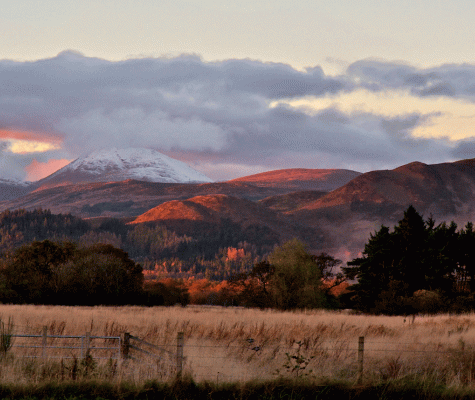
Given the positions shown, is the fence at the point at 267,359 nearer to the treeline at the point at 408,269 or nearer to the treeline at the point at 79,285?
the treeline at the point at 408,269

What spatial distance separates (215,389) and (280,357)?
5642mm

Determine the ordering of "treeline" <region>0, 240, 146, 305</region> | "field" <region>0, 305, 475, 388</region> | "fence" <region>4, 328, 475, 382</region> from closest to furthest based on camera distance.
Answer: "field" <region>0, 305, 475, 388</region>, "fence" <region>4, 328, 475, 382</region>, "treeline" <region>0, 240, 146, 305</region>

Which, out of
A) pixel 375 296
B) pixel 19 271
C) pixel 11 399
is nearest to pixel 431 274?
pixel 375 296

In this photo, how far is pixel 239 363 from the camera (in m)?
19.7

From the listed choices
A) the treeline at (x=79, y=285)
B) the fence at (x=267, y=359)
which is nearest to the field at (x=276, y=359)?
the fence at (x=267, y=359)

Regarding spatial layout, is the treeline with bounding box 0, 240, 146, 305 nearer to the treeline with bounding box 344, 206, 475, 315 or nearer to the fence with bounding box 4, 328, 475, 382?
the treeline with bounding box 344, 206, 475, 315

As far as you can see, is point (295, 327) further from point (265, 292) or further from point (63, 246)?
point (63, 246)

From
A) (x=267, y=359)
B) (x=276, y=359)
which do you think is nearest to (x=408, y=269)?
(x=276, y=359)

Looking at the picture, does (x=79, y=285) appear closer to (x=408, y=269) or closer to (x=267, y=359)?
(x=408, y=269)

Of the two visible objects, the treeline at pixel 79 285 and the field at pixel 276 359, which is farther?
the treeline at pixel 79 285

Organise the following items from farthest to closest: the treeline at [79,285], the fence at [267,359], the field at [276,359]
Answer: the treeline at [79,285], the fence at [267,359], the field at [276,359]

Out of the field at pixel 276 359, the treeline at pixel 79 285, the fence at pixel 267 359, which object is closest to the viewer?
the field at pixel 276 359

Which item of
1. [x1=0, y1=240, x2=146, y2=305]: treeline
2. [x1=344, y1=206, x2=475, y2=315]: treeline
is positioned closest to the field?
[x1=0, y1=240, x2=146, y2=305]: treeline

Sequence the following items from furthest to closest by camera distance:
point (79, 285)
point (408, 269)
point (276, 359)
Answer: point (408, 269), point (79, 285), point (276, 359)
